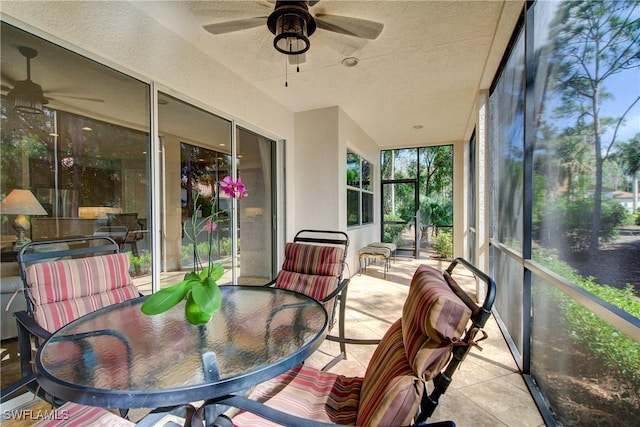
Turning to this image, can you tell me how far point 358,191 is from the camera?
18.6ft

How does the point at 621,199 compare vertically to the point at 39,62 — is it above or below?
below

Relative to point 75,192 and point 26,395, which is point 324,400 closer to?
point 26,395

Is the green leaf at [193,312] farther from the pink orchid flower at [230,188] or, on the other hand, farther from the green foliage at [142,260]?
the green foliage at [142,260]

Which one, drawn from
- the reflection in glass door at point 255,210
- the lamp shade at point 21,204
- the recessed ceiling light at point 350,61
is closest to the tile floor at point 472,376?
the lamp shade at point 21,204

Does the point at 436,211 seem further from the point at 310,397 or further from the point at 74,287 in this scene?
the point at 74,287

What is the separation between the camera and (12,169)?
5.90ft

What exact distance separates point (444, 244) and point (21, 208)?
7.15 meters

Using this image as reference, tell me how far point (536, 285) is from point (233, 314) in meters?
1.99

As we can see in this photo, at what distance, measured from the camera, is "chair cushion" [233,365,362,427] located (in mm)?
1055

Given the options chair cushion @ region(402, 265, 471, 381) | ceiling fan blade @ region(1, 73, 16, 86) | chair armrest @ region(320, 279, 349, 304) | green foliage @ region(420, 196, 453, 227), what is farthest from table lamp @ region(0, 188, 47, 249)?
green foliage @ region(420, 196, 453, 227)

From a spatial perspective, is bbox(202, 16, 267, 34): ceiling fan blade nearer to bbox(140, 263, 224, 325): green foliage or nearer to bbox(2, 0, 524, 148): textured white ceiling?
bbox(2, 0, 524, 148): textured white ceiling

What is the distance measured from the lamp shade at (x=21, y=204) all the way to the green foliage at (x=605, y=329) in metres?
3.19

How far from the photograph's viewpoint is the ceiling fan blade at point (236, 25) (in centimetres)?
198

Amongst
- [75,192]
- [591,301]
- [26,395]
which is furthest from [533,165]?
[26,395]
